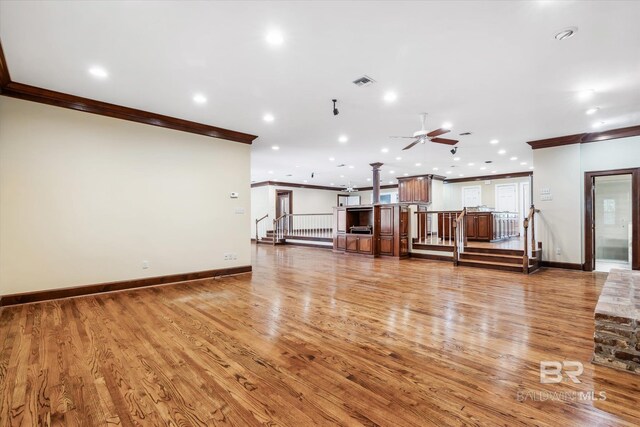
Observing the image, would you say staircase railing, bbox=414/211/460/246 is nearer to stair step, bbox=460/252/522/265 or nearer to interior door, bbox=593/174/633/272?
stair step, bbox=460/252/522/265

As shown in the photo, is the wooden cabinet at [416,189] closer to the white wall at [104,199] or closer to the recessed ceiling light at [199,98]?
the white wall at [104,199]

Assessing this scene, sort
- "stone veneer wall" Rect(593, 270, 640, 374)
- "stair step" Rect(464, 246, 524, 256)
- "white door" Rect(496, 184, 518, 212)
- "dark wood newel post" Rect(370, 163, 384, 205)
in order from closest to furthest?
"stone veneer wall" Rect(593, 270, 640, 374)
"stair step" Rect(464, 246, 524, 256)
"dark wood newel post" Rect(370, 163, 384, 205)
"white door" Rect(496, 184, 518, 212)

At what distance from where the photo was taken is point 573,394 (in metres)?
1.92

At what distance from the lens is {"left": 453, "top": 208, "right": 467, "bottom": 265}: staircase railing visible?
709cm

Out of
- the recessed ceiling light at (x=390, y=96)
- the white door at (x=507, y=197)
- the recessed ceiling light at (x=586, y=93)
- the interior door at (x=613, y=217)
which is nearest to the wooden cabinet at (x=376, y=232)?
the recessed ceiling light at (x=390, y=96)

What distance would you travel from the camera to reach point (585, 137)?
6.26m

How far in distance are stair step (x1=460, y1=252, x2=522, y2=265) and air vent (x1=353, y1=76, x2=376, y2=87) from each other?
17.2 feet

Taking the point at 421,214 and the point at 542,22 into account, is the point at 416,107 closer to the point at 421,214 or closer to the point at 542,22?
the point at 542,22

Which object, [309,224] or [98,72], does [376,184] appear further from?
[98,72]

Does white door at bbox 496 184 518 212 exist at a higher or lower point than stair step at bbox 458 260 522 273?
higher

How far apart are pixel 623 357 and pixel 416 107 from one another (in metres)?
3.93

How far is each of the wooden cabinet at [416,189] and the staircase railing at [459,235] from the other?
4.68 metres

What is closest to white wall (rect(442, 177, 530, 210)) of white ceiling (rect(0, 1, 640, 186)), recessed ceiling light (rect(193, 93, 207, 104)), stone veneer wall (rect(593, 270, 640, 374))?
white ceiling (rect(0, 1, 640, 186))

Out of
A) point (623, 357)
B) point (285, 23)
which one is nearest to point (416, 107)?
point (285, 23)
